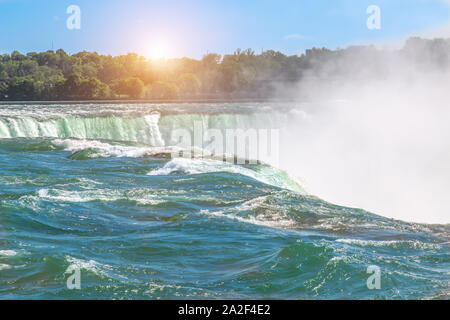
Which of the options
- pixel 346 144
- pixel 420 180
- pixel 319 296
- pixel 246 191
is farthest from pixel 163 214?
pixel 346 144

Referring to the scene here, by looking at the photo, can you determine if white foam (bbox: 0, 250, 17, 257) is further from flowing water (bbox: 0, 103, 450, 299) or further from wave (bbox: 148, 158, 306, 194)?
wave (bbox: 148, 158, 306, 194)

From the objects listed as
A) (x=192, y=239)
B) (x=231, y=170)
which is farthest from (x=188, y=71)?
(x=192, y=239)

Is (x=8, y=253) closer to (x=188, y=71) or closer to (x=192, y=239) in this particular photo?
(x=192, y=239)

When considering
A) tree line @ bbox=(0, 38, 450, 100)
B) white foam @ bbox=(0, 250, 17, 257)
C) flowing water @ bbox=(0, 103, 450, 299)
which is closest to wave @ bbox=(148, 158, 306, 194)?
flowing water @ bbox=(0, 103, 450, 299)

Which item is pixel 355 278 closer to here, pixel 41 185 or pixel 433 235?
pixel 433 235

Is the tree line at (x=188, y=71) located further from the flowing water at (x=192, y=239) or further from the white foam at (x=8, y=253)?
the white foam at (x=8, y=253)

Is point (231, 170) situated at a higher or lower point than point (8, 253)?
higher
